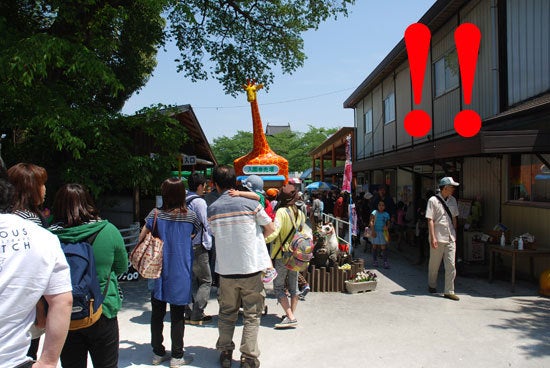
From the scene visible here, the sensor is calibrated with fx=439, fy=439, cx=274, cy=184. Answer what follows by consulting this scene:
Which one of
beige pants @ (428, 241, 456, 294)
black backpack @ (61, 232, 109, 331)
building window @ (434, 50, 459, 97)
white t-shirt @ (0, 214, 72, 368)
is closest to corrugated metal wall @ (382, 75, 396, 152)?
building window @ (434, 50, 459, 97)

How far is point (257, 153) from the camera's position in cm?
1257

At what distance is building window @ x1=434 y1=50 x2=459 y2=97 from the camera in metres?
10.9

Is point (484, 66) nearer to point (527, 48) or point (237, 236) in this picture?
point (527, 48)

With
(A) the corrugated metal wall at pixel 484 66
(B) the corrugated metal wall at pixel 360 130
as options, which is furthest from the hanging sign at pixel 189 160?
(B) the corrugated metal wall at pixel 360 130

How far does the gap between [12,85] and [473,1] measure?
30.2 ft

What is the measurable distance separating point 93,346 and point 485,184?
9064 millimetres

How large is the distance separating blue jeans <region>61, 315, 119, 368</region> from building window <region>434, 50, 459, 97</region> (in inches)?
404

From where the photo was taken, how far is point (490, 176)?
31.0 ft

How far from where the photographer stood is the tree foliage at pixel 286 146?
4747cm

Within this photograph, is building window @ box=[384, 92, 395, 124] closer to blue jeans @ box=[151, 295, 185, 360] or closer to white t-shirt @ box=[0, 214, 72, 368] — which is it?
blue jeans @ box=[151, 295, 185, 360]

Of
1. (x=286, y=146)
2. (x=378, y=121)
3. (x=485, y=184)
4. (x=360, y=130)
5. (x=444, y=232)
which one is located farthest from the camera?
(x=286, y=146)

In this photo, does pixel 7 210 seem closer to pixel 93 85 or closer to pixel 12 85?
pixel 12 85

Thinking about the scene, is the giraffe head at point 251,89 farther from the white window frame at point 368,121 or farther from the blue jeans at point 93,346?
the blue jeans at point 93,346

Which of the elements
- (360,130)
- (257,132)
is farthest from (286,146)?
(257,132)
